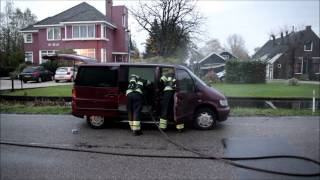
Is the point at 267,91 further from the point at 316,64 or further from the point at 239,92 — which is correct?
the point at 316,64

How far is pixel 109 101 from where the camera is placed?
30.0ft

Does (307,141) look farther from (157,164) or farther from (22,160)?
(22,160)

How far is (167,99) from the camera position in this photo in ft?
28.2

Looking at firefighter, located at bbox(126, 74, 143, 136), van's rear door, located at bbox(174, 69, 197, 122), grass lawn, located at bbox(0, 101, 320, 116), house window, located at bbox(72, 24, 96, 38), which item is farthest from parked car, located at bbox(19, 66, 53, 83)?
van's rear door, located at bbox(174, 69, 197, 122)

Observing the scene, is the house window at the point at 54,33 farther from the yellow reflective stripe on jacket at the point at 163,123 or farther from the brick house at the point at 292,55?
the yellow reflective stripe on jacket at the point at 163,123

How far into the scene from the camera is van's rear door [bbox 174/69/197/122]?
8703mm

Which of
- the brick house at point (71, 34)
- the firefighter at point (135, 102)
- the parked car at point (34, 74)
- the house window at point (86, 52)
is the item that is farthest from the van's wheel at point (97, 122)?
the house window at point (86, 52)

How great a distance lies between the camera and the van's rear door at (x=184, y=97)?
28.6ft

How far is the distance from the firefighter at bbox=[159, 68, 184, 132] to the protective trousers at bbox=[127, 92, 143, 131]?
0.57m

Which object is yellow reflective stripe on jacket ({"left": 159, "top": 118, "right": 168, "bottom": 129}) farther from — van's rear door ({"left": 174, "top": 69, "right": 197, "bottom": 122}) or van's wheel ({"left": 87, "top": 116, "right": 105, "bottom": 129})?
van's wheel ({"left": 87, "top": 116, "right": 105, "bottom": 129})

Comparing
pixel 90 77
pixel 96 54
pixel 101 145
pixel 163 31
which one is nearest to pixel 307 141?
pixel 101 145

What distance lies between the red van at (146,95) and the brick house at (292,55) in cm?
1889

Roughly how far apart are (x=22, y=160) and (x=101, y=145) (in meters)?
1.74

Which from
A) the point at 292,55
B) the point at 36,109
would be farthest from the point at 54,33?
the point at 36,109
